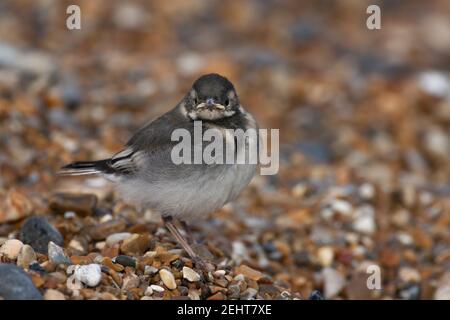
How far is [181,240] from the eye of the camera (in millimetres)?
6469

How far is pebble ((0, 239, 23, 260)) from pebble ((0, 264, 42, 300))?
2.06 feet

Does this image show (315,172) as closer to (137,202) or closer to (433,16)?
(137,202)

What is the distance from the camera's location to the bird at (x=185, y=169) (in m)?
6.05

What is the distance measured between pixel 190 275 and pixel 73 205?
5.52ft

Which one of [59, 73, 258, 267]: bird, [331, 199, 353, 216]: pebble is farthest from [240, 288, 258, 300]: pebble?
[331, 199, 353, 216]: pebble

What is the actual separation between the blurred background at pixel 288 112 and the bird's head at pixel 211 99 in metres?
1.30

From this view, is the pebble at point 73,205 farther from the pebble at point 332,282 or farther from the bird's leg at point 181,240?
the pebble at point 332,282

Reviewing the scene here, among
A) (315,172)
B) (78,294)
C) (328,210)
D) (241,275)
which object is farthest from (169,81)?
(78,294)

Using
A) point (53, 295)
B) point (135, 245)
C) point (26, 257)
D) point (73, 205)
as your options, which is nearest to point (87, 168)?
point (73, 205)

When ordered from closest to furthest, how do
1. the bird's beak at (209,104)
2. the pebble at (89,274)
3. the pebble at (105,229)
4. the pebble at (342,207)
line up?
the pebble at (89,274), the bird's beak at (209,104), the pebble at (105,229), the pebble at (342,207)

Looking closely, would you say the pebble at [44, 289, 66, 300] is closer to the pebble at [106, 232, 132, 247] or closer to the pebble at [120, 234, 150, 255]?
the pebble at [120, 234, 150, 255]

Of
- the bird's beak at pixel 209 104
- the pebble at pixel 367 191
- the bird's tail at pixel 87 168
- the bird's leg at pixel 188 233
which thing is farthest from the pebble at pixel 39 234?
the pebble at pixel 367 191

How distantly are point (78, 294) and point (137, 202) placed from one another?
147 centimetres

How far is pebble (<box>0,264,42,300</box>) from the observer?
16.1 feet
